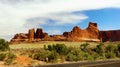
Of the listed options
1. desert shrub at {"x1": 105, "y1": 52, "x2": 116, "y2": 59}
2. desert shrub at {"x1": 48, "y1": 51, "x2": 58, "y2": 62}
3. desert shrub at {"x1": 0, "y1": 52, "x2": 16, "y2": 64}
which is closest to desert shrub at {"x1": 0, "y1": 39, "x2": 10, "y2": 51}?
desert shrub at {"x1": 48, "y1": 51, "x2": 58, "y2": 62}

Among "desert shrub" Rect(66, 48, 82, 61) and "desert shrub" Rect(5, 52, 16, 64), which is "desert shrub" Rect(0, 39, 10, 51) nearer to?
"desert shrub" Rect(66, 48, 82, 61)

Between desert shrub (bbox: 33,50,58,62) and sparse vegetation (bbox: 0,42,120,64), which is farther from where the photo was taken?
sparse vegetation (bbox: 0,42,120,64)

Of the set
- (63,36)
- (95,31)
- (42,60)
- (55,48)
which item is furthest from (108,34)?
(42,60)

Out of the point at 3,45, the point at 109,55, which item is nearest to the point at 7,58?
the point at 3,45

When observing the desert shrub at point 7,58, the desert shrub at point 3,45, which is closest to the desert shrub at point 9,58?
the desert shrub at point 7,58

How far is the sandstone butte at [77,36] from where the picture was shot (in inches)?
4865

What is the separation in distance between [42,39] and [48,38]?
9.06ft

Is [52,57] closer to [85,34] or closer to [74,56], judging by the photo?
[74,56]

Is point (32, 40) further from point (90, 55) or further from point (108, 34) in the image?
point (90, 55)

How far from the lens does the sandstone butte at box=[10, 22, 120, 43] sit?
124 metres

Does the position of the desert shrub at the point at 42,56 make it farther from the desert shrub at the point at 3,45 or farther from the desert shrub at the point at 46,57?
the desert shrub at the point at 3,45

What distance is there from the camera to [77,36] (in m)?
129

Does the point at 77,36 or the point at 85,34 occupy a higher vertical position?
the point at 85,34

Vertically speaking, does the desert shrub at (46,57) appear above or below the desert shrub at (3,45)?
below
